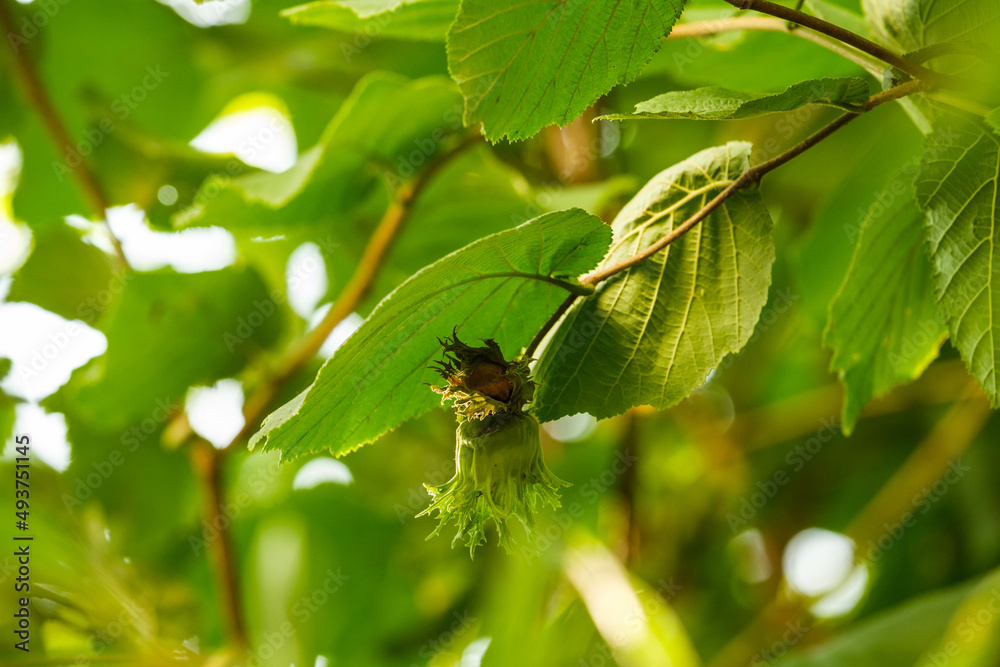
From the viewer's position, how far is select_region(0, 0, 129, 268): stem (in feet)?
3.48

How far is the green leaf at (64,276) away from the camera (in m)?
1.03

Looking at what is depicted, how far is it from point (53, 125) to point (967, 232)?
1.10 metres

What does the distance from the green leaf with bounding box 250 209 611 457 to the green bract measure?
0.07ft

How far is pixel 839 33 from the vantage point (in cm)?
38

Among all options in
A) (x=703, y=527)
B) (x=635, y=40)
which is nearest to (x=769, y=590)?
(x=703, y=527)

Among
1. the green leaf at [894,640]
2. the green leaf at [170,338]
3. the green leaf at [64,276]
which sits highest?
the green leaf at [64,276]

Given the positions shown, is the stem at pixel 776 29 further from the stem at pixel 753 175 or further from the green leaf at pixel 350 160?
the green leaf at pixel 350 160

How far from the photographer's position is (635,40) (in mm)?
393
